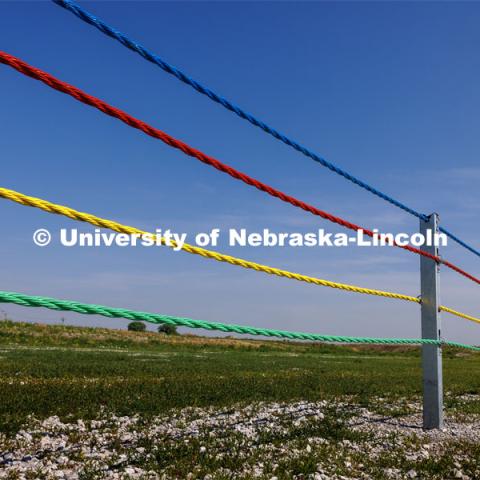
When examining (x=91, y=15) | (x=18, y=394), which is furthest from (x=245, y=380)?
(x=91, y=15)

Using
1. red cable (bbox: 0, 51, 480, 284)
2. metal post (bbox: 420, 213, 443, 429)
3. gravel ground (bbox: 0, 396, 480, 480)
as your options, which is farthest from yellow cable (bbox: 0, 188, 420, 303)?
metal post (bbox: 420, 213, 443, 429)

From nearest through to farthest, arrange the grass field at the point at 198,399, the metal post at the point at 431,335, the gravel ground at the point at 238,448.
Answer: the gravel ground at the point at 238,448, the grass field at the point at 198,399, the metal post at the point at 431,335

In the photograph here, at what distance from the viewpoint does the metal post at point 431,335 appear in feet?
30.5

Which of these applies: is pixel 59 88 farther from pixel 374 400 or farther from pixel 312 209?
pixel 374 400

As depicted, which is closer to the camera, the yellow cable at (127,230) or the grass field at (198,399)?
the yellow cable at (127,230)

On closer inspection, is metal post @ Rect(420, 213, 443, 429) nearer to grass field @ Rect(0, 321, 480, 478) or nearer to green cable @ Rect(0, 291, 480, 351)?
grass field @ Rect(0, 321, 480, 478)

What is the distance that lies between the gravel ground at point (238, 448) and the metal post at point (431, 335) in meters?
0.38

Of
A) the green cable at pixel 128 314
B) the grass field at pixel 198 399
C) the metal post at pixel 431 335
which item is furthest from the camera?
the metal post at pixel 431 335

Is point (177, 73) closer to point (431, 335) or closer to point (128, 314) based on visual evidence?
point (128, 314)

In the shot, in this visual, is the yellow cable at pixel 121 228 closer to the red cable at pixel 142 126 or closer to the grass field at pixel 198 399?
the red cable at pixel 142 126

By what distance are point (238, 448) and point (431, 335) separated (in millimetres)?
4018

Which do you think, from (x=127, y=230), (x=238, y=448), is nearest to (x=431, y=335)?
(x=238, y=448)

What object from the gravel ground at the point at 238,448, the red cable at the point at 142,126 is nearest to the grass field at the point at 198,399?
the gravel ground at the point at 238,448

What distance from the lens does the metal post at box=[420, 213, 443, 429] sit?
30.5 feet
